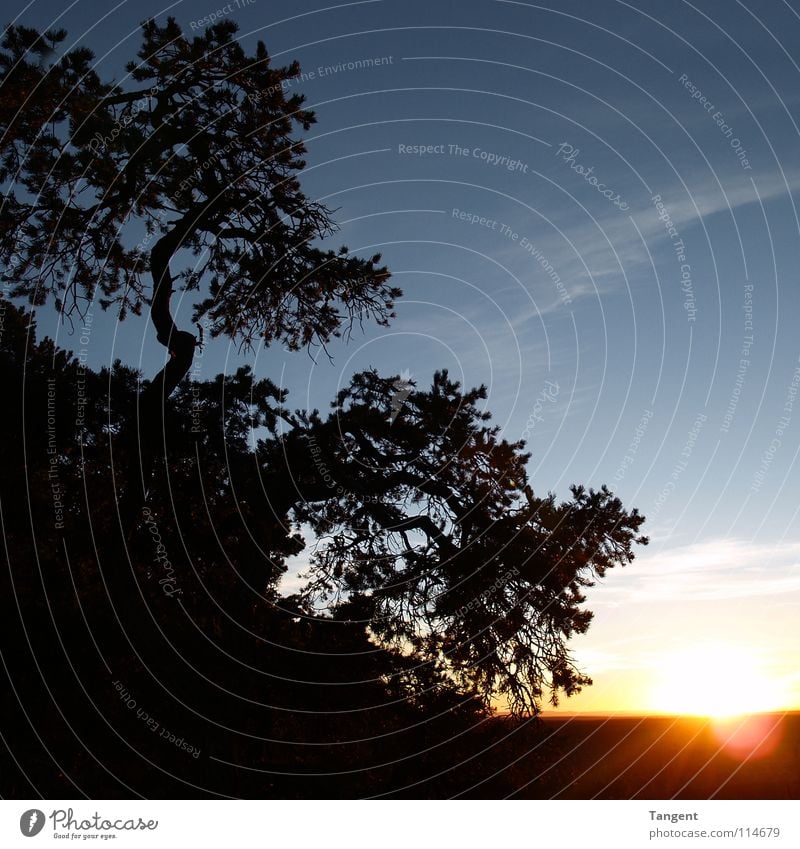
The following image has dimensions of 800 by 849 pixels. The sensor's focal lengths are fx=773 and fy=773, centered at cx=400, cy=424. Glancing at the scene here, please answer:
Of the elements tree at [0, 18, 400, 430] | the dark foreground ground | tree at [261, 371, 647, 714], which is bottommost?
the dark foreground ground

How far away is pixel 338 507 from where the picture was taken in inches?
526

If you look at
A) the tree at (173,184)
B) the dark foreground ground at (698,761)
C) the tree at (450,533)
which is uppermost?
the tree at (173,184)

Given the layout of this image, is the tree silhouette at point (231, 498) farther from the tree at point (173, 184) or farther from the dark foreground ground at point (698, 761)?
the dark foreground ground at point (698, 761)

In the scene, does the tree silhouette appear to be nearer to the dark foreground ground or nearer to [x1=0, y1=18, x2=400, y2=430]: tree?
[x1=0, y1=18, x2=400, y2=430]: tree

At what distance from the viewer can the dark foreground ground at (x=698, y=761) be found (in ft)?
130

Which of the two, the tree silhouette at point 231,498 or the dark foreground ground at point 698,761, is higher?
the tree silhouette at point 231,498

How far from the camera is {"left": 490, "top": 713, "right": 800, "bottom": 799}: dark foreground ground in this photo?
1558 inches

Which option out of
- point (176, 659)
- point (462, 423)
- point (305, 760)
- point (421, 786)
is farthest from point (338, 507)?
point (421, 786)

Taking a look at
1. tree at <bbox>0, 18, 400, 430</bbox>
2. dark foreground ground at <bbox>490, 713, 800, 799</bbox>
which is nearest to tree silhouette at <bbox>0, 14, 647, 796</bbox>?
tree at <bbox>0, 18, 400, 430</bbox>

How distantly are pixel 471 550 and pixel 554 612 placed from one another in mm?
1720

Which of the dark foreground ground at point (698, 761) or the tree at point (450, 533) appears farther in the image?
the dark foreground ground at point (698, 761)

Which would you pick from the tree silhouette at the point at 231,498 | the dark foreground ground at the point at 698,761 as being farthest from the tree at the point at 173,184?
the dark foreground ground at the point at 698,761

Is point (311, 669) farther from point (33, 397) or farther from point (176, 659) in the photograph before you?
point (33, 397)
